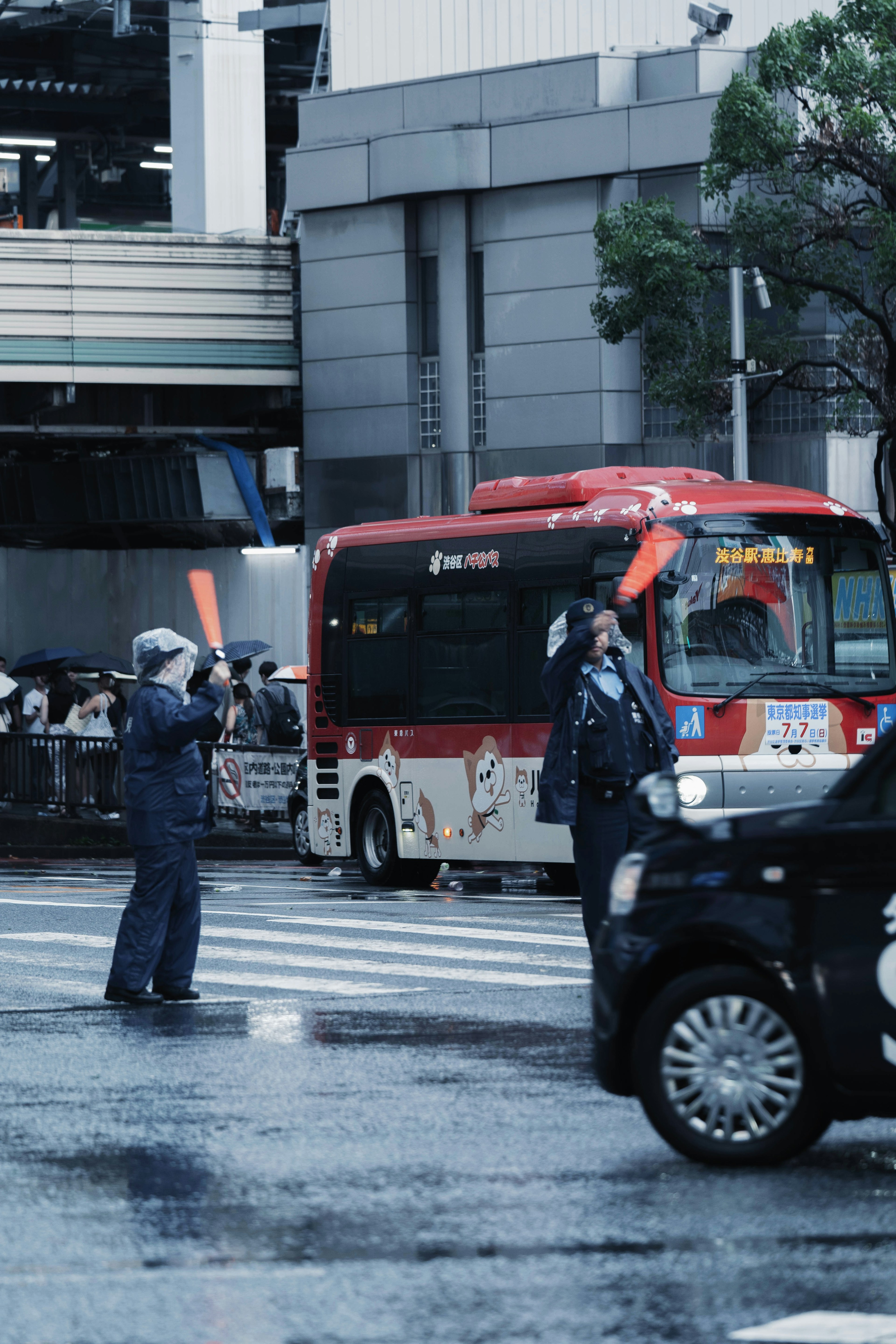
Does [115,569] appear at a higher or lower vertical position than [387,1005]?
higher

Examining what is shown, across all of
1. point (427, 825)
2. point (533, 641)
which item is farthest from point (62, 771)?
point (533, 641)

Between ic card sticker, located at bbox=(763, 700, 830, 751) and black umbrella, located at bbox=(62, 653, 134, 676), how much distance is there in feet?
56.1

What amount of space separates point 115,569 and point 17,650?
2290 millimetres

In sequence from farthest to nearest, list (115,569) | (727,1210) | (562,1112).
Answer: (115,569) < (562,1112) < (727,1210)

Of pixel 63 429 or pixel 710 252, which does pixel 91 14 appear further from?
pixel 710 252

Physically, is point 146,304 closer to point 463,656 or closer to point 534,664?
point 463,656

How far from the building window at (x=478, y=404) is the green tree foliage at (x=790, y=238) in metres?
5.19

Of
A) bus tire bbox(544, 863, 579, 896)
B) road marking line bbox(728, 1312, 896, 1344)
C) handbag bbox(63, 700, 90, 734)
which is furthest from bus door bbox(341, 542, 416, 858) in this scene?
road marking line bbox(728, 1312, 896, 1344)

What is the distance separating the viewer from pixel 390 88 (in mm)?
32438

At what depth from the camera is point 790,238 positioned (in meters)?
24.7

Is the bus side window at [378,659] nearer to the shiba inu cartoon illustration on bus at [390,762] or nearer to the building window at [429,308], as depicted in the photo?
the shiba inu cartoon illustration on bus at [390,762]

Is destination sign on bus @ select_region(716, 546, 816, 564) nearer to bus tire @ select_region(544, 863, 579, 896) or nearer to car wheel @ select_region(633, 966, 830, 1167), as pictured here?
bus tire @ select_region(544, 863, 579, 896)

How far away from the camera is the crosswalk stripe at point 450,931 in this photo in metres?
14.3

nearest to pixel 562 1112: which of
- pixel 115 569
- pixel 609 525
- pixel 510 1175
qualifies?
pixel 510 1175
